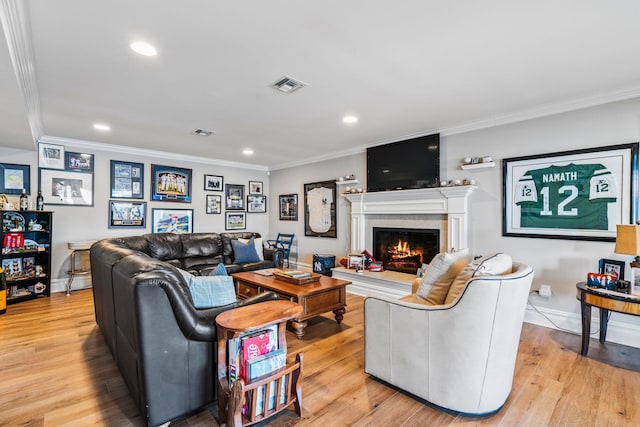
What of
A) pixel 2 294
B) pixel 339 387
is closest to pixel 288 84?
pixel 339 387

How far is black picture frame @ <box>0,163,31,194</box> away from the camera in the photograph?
14.4 ft

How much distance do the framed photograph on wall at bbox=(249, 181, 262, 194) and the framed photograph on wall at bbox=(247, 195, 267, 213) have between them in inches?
4.6

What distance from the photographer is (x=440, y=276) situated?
7.69ft

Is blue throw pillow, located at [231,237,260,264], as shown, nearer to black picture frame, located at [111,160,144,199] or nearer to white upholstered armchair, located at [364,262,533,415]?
black picture frame, located at [111,160,144,199]

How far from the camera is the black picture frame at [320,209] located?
19.2 feet

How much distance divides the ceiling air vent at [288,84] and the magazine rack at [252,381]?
6.33 feet

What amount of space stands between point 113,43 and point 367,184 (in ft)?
12.5

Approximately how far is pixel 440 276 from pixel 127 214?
17.4 ft

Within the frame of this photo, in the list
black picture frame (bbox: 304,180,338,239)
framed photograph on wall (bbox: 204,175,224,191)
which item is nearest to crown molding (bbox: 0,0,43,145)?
framed photograph on wall (bbox: 204,175,224,191)

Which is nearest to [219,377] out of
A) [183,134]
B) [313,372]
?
[313,372]

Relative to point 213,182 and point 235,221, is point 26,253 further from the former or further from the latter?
point 235,221

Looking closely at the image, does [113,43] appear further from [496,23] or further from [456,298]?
[456,298]

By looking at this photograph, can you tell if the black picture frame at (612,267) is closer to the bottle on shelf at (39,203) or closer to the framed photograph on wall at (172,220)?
the framed photograph on wall at (172,220)

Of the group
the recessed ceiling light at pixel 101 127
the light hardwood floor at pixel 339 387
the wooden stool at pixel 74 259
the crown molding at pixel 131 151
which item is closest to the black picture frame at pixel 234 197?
the crown molding at pixel 131 151
